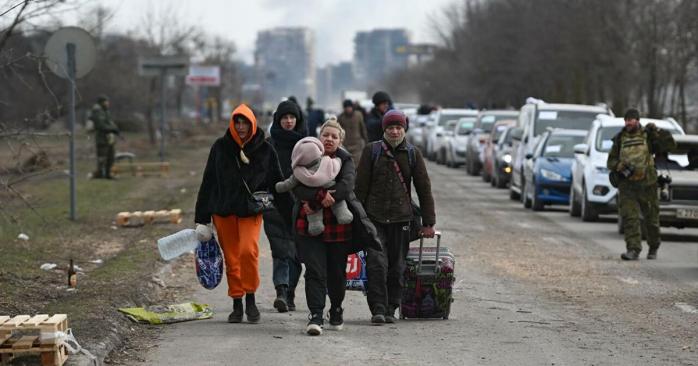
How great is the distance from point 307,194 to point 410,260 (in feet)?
4.54

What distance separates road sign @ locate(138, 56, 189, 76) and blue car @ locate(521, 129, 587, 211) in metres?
11.5

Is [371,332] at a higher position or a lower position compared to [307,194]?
lower

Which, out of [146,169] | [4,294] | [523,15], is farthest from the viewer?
[523,15]

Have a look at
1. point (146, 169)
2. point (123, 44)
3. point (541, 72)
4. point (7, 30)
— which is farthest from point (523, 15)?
point (7, 30)

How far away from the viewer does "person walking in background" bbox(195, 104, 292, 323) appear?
36.9ft

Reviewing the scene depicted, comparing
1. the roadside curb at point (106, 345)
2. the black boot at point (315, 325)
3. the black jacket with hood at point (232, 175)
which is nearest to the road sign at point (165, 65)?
the black jacket with hood at point (232, 175)

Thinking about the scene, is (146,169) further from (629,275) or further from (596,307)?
(596,307)

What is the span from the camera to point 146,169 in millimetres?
37312

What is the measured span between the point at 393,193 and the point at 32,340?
354cm

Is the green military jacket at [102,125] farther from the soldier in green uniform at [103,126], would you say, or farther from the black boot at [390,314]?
the black boot at [390,314]

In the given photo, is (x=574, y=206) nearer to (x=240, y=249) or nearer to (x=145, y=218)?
(x=145, y=218)

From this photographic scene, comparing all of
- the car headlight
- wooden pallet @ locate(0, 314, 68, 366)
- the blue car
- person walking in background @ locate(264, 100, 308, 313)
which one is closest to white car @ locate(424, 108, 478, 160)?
the blue car

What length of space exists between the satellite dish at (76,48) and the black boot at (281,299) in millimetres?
8212

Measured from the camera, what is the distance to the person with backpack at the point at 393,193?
1154 cm
